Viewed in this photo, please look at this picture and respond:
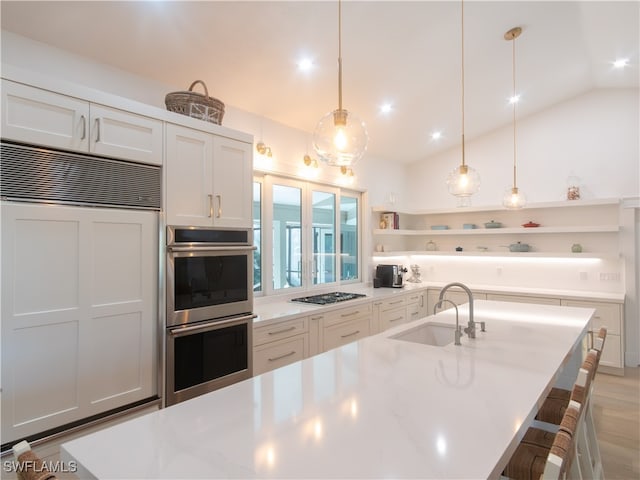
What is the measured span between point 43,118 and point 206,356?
1.64 metres

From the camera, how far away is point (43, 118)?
1.82 meters

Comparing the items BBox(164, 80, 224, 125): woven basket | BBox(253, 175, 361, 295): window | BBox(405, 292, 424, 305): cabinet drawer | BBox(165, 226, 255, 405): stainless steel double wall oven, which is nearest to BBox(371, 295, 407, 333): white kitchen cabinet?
BBox(405, 292, 424, 305): cabinet drawer

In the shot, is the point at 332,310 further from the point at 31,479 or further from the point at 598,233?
the point at 598,233

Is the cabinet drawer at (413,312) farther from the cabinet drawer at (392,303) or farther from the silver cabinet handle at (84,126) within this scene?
the silver cabinet handle at (84,126)

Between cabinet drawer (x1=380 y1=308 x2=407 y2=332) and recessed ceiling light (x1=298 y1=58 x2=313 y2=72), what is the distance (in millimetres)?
2730

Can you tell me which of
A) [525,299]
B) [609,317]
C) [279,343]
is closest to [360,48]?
[279,343]

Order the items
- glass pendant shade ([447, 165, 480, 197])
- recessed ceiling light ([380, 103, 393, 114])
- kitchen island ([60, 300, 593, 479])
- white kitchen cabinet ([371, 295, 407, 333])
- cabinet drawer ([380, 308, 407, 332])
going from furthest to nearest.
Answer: cabinet drawer ([380, 308, 407, 332])
white kitchen cabinet ([371, 295, 407, 333])
recessed ceiling light ([380, 103, 393, 114])
glass pendant shade ([447, 165, 480, 197])
kitchen island ([60, 300, 593, 479])

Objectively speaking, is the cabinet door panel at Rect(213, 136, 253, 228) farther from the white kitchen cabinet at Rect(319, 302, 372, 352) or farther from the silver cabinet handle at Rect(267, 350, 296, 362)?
the white kitchen cabinet at Rect(319, 302, 372, 352)

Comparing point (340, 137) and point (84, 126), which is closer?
point (340, 137)

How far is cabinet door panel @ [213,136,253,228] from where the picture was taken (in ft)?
8.53

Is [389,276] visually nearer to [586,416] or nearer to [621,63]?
[586,416]

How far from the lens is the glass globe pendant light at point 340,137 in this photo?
5.67 feet

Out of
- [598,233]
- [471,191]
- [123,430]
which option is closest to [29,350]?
[123,430]

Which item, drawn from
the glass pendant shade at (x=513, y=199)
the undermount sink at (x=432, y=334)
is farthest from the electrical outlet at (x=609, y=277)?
the undermount sink at (x=432, y=334)
